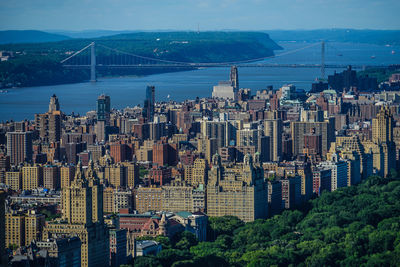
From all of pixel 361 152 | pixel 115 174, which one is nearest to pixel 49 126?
pixel 115 174

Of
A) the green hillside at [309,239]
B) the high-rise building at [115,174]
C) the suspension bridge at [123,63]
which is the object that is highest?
the suspension bridge at [123,63]

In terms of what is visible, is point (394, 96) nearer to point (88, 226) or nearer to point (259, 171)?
point (259, 171)

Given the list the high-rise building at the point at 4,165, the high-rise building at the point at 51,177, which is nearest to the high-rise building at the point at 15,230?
the high-rise building at the point at 51,177

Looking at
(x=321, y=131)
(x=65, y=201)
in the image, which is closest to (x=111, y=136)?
(x=321, y=131)

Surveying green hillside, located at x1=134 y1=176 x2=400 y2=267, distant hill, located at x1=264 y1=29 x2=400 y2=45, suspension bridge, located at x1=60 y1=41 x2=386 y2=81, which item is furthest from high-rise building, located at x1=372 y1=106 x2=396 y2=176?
distant hill, located at x1=264 y1=29 x2=400 y2=45

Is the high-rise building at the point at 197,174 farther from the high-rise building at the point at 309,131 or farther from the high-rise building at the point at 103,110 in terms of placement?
the high-rise building at the point at 103,110

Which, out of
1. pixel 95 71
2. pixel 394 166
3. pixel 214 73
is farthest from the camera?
pixel 214 73
